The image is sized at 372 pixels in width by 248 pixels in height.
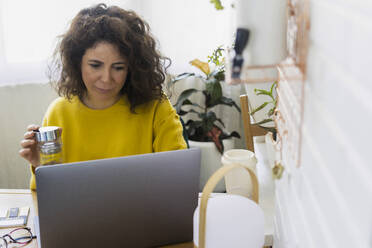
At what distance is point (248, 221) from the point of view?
0.81 m

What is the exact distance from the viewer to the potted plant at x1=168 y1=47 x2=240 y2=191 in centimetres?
244

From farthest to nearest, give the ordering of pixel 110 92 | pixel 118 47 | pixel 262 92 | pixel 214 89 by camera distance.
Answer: pixel 214 89, pixel 110 92, pixel 118 47, pixel 262 92

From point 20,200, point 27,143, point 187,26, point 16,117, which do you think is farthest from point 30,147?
point 187,26

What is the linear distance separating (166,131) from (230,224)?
95cm

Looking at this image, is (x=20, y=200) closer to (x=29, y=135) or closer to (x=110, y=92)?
(x=29, y=135)

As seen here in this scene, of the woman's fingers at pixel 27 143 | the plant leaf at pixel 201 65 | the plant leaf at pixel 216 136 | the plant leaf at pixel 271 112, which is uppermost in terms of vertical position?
the plant leaf at pixel 201 65

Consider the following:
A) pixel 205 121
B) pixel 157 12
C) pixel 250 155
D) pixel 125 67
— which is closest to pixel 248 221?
pixel 250 155

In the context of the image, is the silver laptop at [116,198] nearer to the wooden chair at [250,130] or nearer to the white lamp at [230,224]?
the white lamp at [230,224]

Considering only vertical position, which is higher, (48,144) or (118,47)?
(118,47)

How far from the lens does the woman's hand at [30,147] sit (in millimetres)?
1443

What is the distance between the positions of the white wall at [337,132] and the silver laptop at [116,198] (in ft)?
1.07

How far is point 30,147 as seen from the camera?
147 cm

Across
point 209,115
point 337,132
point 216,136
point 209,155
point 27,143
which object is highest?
point 337,132

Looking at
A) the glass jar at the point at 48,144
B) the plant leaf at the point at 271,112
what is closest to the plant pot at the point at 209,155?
the plant leaf at the point at 271,112
